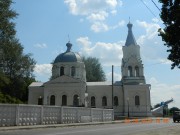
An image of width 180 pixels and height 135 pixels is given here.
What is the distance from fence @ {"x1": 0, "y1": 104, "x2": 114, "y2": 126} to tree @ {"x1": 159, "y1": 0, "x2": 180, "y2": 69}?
41.8 ft

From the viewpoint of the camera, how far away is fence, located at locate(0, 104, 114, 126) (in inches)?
884

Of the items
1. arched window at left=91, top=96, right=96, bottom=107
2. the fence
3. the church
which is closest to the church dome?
the church

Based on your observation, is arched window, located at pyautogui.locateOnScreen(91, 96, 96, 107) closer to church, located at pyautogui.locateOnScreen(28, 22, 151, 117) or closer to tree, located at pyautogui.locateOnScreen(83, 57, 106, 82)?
church, located at pyautogui.locateOnScreen(28, 22, 151, 117)

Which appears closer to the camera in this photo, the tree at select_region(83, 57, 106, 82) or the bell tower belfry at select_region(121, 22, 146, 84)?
the bell tower belfry at select_region(121, 22, 146, 84)

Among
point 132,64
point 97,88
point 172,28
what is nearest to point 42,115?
point 172,28

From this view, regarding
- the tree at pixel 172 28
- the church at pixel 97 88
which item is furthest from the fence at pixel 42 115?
the church at pixel 97 88

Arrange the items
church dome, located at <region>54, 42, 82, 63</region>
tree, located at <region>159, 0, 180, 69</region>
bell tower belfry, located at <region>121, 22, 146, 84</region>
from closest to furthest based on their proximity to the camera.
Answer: tree, located at <region>159, 0, 180, 69</region>
bell tower belfry, located at <region>121, 22, 146, 84</region>
church dome, located at <region>54, 42, 82, 63</region>

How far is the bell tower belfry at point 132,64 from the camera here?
6174 centimetres

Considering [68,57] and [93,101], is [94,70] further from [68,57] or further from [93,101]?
[93,101]

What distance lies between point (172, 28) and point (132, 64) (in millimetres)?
48809

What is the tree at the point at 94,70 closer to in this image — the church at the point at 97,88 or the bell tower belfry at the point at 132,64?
the church at the point at 97,88

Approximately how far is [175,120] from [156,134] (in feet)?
77.8

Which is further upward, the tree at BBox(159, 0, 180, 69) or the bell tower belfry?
the bell tower belfry

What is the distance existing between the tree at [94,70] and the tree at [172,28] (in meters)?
70.5
